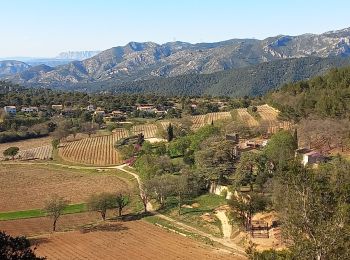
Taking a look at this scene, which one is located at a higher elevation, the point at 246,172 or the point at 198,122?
the point at 246,172

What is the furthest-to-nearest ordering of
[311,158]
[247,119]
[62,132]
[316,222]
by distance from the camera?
[62,132]
[247,119]
[311,158]
[316,222]

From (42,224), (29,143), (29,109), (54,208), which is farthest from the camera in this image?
(29,109)

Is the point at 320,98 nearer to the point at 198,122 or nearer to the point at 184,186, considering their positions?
the point at 184,186

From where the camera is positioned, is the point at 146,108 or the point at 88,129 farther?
the point at 146,108

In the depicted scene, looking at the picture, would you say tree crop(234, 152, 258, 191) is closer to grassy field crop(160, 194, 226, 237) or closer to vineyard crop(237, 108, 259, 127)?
grassy field crop(160, 194, 226, 237)


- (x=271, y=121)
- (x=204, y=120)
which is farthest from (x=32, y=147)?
(x=271, y=121)

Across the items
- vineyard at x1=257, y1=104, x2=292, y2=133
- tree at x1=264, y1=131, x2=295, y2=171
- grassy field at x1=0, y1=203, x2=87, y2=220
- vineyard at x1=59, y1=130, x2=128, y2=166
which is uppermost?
tree at x1=264, y1=131, x2=295, y2=171

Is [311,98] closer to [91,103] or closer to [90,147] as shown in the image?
[90,147]

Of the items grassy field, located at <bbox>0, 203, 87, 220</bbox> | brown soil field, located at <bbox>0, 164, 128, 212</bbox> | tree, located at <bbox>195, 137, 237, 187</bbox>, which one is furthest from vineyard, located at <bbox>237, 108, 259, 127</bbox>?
grassy field, located at <bbox>0, 203, 87, 220</bbox>
